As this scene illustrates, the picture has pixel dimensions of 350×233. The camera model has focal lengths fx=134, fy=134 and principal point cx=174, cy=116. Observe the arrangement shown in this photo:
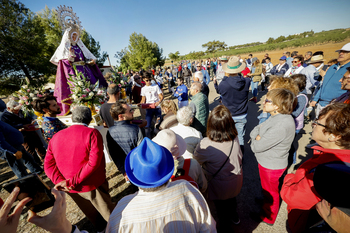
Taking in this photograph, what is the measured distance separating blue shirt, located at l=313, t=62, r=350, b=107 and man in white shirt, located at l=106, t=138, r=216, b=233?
437 centimetres

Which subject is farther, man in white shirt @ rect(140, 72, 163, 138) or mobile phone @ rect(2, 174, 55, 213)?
man in white shirt @ rect(140, 72, 163, 138)

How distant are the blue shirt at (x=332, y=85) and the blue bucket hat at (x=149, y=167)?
4532 mm

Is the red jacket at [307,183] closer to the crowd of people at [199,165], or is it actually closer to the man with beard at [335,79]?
the crowd of people at [199,165]

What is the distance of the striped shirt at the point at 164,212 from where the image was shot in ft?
2.88

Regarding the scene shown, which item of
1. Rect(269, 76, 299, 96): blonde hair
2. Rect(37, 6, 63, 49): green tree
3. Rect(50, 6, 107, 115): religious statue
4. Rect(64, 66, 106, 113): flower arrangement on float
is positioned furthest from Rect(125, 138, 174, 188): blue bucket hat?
Rect(37, 6, 63, 49): green tree

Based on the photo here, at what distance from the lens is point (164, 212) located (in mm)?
904

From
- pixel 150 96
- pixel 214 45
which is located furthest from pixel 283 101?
pixel 214 45

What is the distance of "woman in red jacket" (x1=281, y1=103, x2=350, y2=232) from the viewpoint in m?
1.10

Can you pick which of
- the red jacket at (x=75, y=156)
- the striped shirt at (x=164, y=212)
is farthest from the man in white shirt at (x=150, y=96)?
the striped shirt at (x=164, y=212)

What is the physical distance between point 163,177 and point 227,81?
2.82m

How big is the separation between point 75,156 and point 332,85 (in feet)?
17.9

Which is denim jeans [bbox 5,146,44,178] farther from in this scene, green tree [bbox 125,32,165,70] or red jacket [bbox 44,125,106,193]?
green tree [bbox 125,32,165,70]

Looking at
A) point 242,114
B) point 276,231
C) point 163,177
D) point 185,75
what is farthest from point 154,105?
point 185,75

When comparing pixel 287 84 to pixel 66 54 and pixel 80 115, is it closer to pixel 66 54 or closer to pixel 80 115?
pixel 80 115
